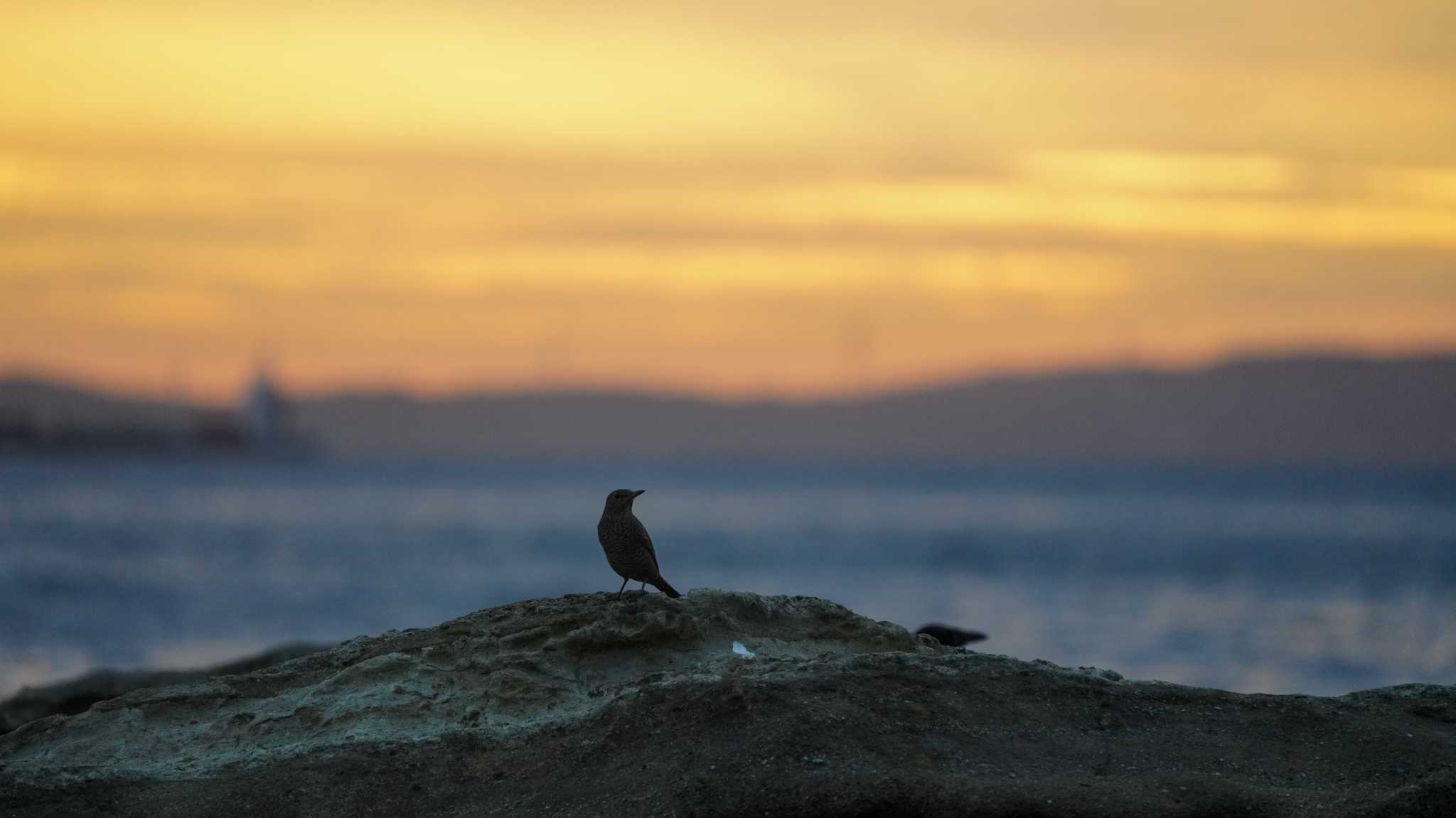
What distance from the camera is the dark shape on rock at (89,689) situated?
9578 millimetres

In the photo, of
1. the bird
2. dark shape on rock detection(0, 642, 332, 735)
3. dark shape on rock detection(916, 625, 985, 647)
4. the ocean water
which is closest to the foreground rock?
the bird

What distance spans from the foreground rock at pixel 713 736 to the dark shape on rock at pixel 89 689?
146 inches

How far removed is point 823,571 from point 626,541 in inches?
1378

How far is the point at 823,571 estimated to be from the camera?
40812 mm

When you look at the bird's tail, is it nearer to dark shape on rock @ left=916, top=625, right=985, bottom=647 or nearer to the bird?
the bird

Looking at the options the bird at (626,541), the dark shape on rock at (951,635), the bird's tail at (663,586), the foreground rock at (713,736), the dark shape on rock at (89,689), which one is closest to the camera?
the foreground rock at (713,736)

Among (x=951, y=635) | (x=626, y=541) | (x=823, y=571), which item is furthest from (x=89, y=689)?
(x=823, y=571)

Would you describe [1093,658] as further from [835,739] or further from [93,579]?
[93,579]

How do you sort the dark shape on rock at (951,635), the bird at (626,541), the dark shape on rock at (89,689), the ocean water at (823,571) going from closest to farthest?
the bird at (626,541)
the dark shape on rock at (951,635)
the dark shape on rock at (89,689)
the ocean water at (823,571)

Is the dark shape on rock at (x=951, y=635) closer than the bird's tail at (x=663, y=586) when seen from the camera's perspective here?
No

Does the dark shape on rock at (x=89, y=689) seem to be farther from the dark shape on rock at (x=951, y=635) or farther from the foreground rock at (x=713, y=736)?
the dark shape on rock at (x=951, y=635)

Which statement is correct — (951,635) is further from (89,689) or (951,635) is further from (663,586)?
(89,689)

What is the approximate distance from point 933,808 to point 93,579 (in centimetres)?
3172

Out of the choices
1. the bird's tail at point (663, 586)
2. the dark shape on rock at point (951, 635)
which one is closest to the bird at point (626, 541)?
the bird's tail at point (663, 586)
